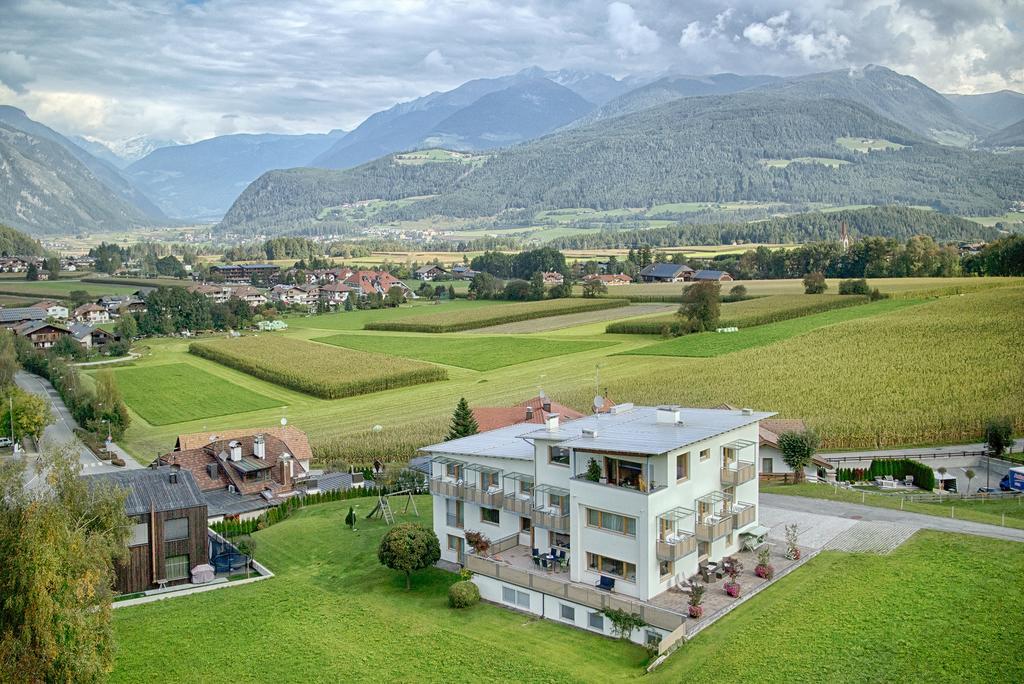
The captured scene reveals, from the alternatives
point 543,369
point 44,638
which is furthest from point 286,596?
point 543,369

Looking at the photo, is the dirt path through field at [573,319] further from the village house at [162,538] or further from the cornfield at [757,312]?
the village house at [162,538]

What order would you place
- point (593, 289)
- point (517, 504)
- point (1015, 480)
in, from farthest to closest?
point (593, 289), point (1015, 480), point (517, 504)

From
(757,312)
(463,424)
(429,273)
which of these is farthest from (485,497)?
(429,273)

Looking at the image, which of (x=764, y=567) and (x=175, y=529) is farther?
(x=175, y=529)

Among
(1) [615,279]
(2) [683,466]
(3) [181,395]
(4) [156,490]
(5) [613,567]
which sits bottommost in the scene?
(3) [181,395]

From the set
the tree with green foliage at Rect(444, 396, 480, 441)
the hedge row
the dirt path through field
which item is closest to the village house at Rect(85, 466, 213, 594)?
the hedge row

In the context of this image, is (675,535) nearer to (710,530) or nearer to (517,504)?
(710,530)

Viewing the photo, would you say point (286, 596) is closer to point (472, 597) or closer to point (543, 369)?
point (472, 597)

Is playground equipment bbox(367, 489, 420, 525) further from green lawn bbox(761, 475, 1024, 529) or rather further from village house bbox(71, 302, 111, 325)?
village house bbox(71, 302, 111, 325)
